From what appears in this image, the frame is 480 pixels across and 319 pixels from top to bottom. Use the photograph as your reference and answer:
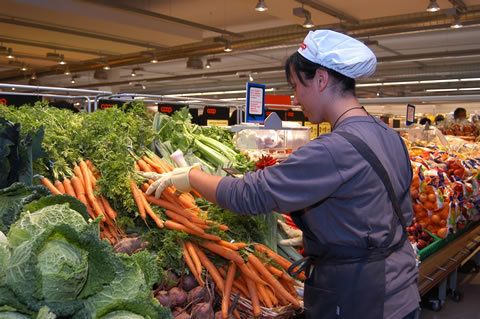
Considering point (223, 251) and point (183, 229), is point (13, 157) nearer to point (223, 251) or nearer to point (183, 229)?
point (183, 229)

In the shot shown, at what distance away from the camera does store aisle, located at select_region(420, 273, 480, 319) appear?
4.86 metres

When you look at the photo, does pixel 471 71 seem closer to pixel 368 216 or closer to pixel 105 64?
pixel 105 64

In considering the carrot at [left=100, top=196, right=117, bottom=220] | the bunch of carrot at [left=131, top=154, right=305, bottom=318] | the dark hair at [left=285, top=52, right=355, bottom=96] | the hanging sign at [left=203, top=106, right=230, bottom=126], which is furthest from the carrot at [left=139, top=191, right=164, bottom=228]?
the hanging sign at [left=203, top=106, right=230, bottom=126]

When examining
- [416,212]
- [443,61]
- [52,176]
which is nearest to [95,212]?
[52,176]

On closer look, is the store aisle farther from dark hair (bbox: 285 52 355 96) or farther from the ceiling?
the ceiling

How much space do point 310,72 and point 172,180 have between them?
0.80 meters

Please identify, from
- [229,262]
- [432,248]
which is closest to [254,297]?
[229,262]

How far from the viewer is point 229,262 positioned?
7.98ft

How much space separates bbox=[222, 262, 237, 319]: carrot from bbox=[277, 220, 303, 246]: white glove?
0.46 meters

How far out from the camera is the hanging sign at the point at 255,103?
3866 mm

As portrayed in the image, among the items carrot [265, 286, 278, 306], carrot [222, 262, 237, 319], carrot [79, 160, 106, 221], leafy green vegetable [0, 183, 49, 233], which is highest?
leafy green vegetable [0, 183, 49, 233]

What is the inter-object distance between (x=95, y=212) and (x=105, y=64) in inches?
571

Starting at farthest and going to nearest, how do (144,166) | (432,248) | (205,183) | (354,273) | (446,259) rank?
(446,259) < (432,248) < (144,166) < (205,183) < (354,273)

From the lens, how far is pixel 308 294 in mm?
2115
